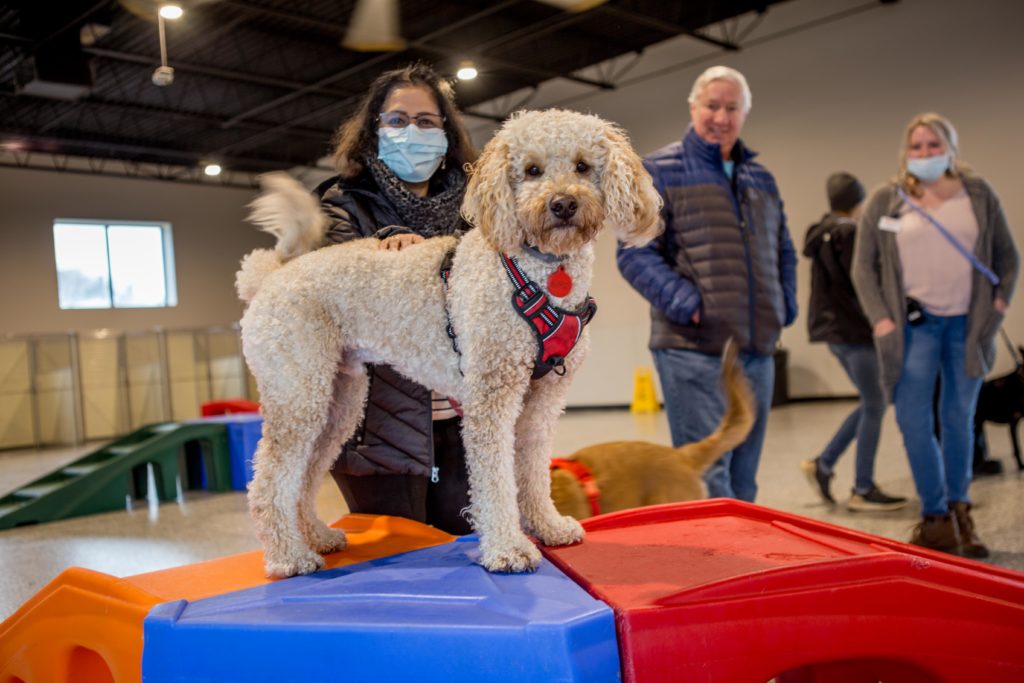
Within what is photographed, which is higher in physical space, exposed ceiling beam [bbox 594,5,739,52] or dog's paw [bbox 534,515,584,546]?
exposed ceiling beam [bbox 594,5,739,52]

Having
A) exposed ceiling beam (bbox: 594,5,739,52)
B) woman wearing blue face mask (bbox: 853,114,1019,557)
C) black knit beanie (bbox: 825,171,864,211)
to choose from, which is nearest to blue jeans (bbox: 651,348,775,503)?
woman wearing blue face mask (bbox: 853,114,1019,557)

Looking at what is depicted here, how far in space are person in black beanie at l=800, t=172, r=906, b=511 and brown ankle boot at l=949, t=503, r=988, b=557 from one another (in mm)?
922

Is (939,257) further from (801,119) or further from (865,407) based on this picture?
(801,119)

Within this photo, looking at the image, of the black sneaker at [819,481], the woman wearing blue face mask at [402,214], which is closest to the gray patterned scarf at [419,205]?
the woman wearing blue face mask at [402,214]

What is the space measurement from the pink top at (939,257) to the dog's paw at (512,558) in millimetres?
2532

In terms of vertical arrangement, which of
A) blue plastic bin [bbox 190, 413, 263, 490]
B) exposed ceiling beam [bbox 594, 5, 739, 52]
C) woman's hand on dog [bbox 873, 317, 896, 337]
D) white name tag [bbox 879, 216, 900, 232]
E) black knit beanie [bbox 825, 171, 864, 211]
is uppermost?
exposed ceiling beam [bbox 594, 5, 739, 52]

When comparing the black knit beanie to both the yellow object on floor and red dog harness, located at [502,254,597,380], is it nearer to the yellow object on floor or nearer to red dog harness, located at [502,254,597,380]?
red dog harness, located at [502,254,597,380]

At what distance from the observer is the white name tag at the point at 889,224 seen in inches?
135

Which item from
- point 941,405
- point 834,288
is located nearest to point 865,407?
point 834,288

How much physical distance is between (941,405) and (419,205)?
99.4 inches

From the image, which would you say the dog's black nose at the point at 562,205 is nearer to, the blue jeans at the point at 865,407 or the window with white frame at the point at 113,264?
the blue jeans at the point at 865,407

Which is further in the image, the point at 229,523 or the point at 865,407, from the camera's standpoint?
the point at 229,523

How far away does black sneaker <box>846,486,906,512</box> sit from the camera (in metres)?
4.39

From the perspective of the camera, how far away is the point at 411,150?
218 centimetres
